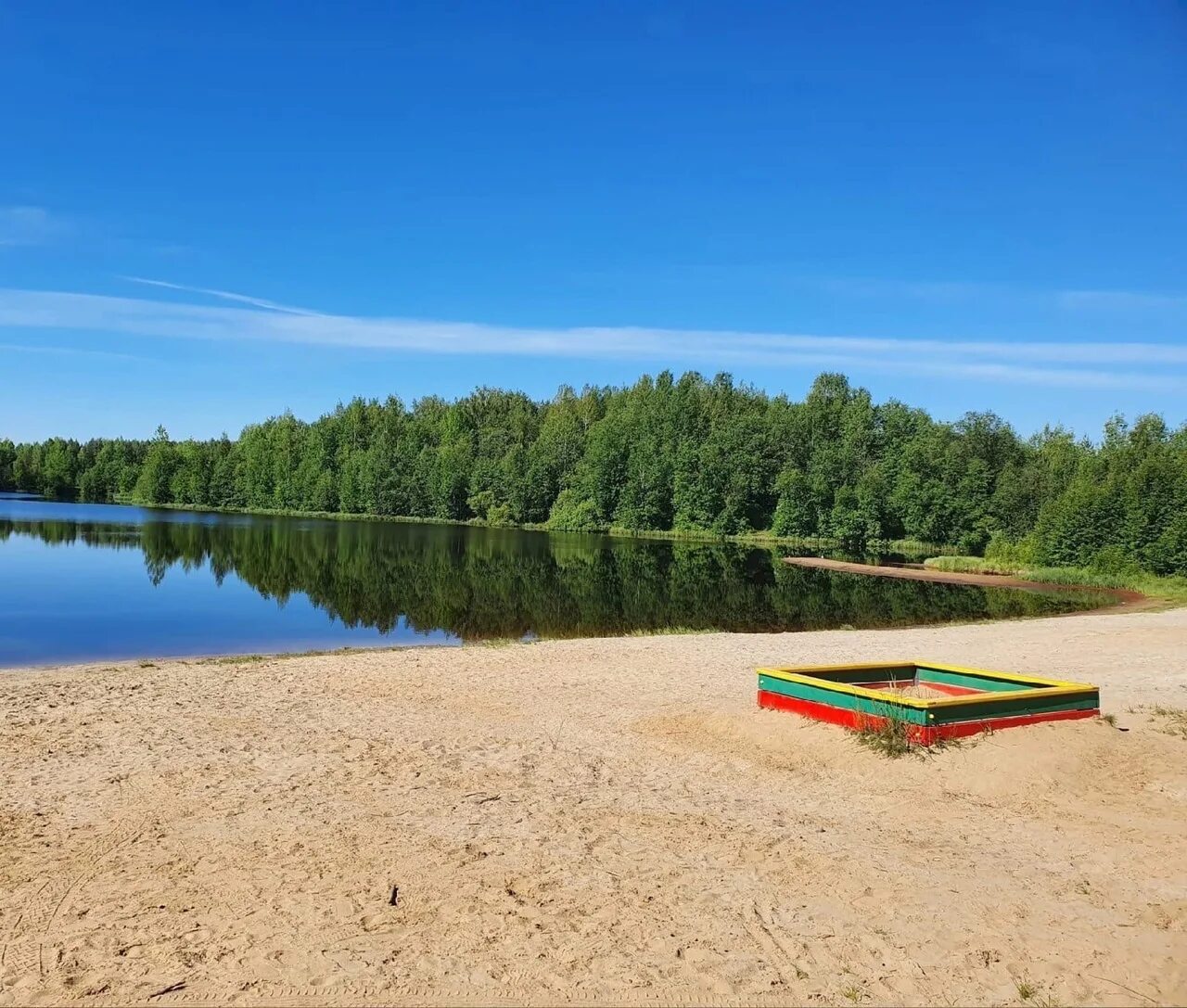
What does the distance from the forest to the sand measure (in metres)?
47.1

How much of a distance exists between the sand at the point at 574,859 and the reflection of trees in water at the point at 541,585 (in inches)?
574

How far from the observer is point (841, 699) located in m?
10.9

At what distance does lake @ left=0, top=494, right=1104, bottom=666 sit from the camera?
24.1 metres

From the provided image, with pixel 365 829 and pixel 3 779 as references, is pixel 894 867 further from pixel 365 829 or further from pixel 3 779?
pixel 3 779

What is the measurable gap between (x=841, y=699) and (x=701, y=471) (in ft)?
279

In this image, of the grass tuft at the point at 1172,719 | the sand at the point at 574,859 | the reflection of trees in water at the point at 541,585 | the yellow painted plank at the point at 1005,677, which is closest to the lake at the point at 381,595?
the reflection of trees in water at the point at 541,585

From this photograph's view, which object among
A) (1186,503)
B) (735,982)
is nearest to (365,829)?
(735,982)

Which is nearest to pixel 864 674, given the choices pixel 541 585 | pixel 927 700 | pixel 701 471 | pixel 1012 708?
pixel 1012 708

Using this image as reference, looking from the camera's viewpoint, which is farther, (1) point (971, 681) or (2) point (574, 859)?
(1) point (971, 681)

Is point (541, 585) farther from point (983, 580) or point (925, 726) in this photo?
point (925, 726)

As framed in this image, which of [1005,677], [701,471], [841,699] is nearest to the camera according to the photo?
[841,699]

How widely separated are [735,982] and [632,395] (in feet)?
375

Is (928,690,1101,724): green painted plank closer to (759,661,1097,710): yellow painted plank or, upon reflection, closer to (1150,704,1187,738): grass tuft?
(759,661,1097,710): yellow painted plank

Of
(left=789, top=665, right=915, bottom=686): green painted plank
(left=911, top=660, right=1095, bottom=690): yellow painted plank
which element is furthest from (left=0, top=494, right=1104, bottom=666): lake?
(left=911, top=660, right=1095, bottom=690): yellow painted plank
